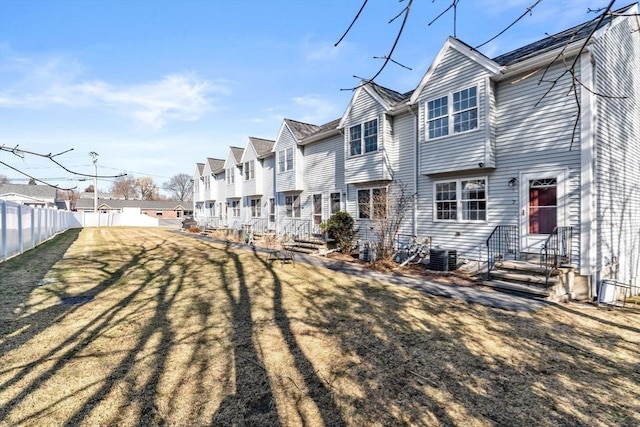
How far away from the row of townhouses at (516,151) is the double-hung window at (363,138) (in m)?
0.05

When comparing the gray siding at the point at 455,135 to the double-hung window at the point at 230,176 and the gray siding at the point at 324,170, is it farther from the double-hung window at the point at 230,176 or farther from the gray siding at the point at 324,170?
the double-hung window at the point at 230,176

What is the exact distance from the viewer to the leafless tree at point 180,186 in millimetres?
91125

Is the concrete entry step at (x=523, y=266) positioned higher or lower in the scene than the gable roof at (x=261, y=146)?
lower

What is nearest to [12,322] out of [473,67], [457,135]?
[457,135]

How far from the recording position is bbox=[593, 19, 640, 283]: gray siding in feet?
29.6

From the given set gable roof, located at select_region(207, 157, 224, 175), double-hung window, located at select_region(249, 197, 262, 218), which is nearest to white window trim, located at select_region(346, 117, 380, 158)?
double-hung window, located at select_region(249, 197, 262, 218)

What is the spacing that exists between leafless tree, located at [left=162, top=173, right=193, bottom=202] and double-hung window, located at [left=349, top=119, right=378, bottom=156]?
84947 millimetres

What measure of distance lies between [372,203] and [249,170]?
13.4 metres

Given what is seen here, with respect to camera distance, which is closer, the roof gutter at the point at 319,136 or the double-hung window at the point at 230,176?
the roof gutter at the point at 319,136

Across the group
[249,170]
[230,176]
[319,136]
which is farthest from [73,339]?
[230,176]

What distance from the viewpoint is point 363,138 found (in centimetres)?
1465

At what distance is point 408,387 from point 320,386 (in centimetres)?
102

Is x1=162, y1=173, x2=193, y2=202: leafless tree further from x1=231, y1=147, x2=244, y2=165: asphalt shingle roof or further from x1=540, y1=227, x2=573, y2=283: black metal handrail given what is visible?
x1=540, y1=227, x2=573, y2=283: black metal handrail

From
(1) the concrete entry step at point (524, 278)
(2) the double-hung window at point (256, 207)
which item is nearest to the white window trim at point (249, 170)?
(2) the double-hung window at point (256, 207)
